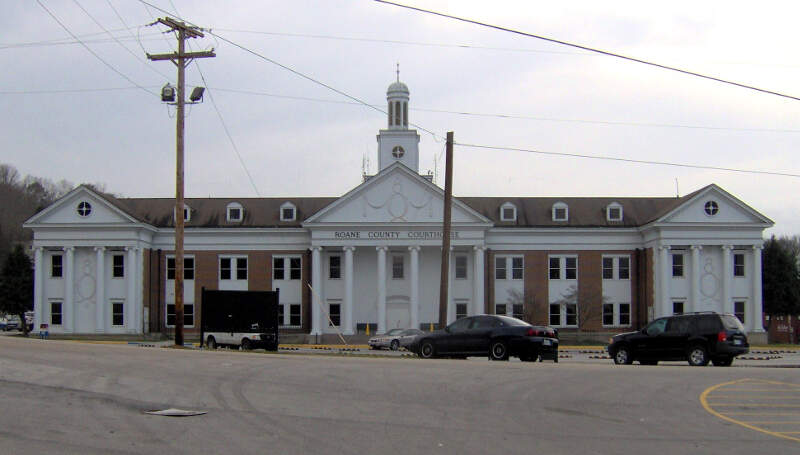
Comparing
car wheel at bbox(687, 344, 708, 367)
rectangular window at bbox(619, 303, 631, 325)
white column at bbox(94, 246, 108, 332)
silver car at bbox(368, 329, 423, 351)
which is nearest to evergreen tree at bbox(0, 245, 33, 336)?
white column at bbox(94, 246, 108, 332)

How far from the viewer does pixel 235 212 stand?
61844 millimetres

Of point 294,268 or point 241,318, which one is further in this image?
point 294,268

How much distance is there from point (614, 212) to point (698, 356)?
119ft

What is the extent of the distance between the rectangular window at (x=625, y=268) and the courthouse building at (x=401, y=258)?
2.7 inches

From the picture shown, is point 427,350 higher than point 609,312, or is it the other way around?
point 427,350

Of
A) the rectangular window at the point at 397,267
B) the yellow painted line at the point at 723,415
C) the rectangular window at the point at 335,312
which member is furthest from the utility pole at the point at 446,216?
the rectangular window at the point at 335,312

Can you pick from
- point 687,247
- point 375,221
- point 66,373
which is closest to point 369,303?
point 375,221

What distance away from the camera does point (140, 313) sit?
5862 centimetres

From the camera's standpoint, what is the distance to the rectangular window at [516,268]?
60.2m

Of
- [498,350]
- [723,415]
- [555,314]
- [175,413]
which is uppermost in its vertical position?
[175,413]

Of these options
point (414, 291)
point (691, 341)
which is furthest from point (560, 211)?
point (691, 341)

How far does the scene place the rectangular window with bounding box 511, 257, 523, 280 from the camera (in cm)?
6022

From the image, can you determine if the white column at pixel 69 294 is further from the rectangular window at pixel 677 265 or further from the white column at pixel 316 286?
the rectangular window at pixel 677 265

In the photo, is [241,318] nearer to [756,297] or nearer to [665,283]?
[665,283]
